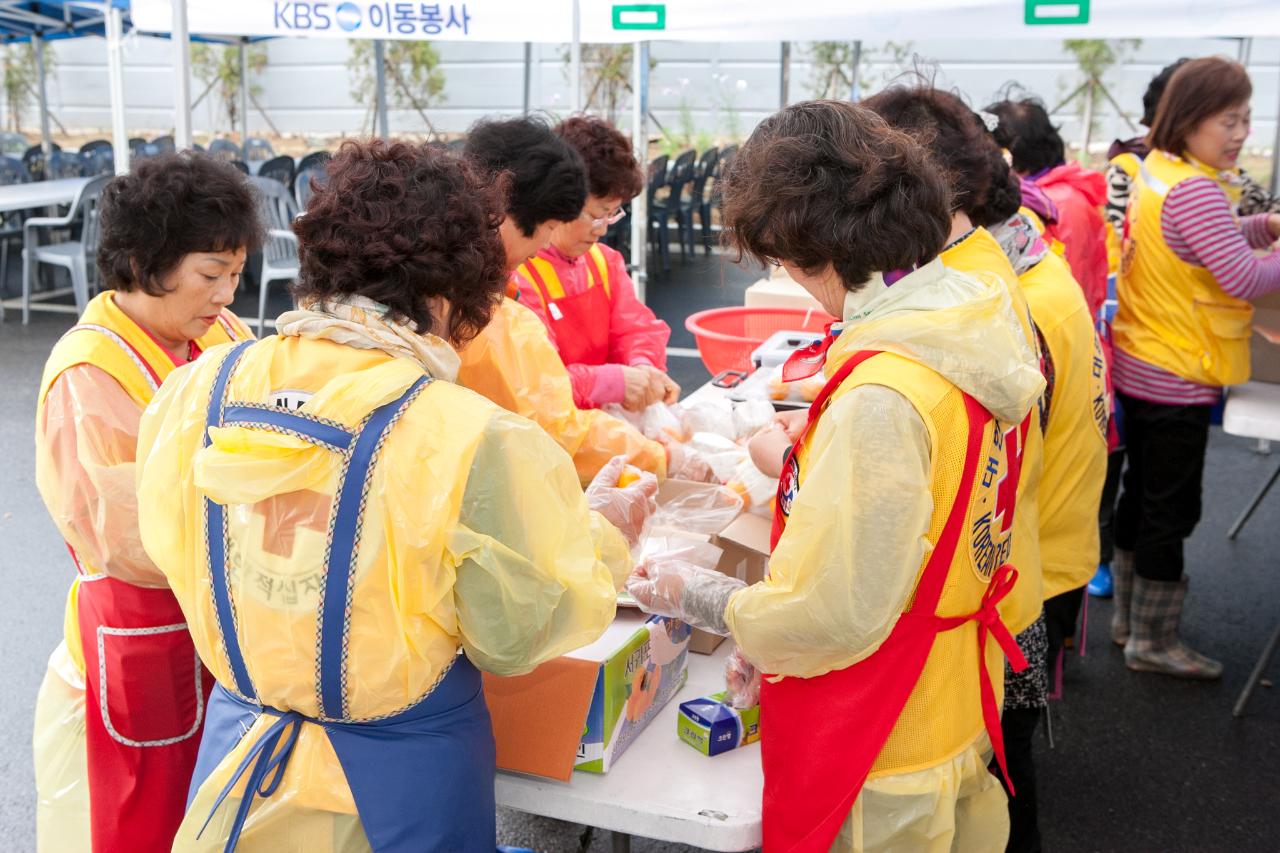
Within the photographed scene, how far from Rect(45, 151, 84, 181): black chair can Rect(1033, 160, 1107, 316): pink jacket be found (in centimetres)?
1004

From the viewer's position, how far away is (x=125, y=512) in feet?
A: 5.68

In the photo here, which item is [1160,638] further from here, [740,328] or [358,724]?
[358,724]

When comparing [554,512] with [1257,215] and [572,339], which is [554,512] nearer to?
[572,339]

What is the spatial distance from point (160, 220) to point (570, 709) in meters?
1.06

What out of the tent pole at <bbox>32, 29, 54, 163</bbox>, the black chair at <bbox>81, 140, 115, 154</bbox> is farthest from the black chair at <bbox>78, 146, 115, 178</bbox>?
the tent pole at <bbox>32, 29, 54, 163</bbox>

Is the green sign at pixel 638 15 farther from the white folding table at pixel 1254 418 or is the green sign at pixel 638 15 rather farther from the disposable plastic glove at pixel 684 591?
the disposable plastic glove at pixel 684 591

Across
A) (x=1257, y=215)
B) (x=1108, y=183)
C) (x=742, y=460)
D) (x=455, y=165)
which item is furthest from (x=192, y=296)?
(x=1108, y=183)

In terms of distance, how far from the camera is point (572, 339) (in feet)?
9.27

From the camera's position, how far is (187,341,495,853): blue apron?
1.27 m

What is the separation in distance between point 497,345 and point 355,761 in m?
0.89

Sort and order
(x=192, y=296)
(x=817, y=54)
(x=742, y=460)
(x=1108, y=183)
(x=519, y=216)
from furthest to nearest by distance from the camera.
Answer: (x=817, y=54)
(x=1108, y=183)
(x=742, y=460)
(x=519, y=216)
(x=192, y=296)

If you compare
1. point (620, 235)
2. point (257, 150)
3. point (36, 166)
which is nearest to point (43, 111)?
point (36, 166)

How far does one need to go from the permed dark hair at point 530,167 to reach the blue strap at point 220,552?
0.90 meters

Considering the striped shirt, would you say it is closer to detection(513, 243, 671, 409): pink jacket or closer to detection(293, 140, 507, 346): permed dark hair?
detection(513, 243, 671, 409): pink jacket
